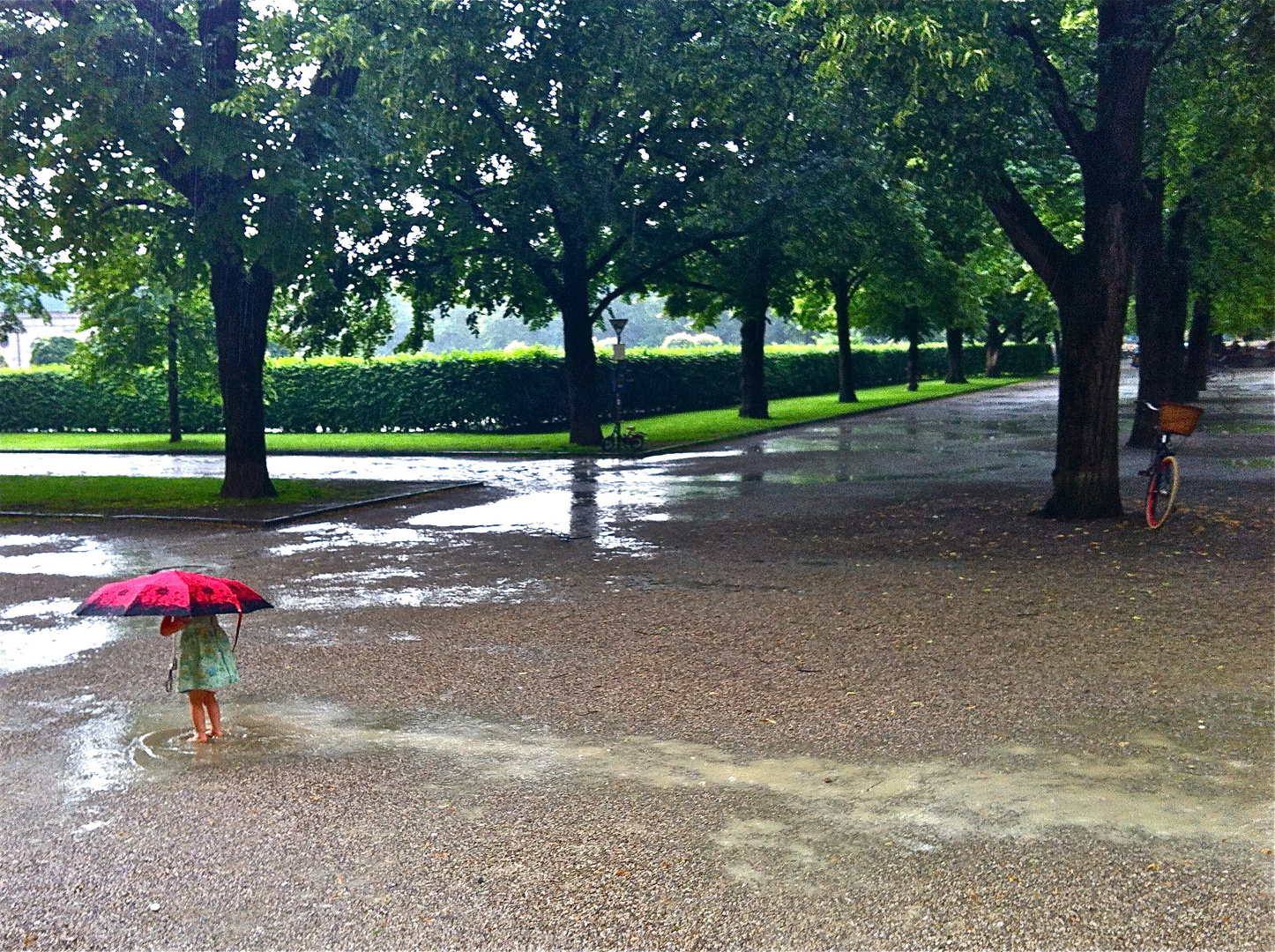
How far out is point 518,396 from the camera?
36.4m

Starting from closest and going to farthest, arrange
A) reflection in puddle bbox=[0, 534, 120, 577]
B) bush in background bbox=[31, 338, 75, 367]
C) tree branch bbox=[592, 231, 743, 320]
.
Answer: reflection in puddle bbox=[0, 534, 120, 577], tree branch bbox=[592, 231, 743, 320], bush in background bbox=[31, 338, 75, 367]

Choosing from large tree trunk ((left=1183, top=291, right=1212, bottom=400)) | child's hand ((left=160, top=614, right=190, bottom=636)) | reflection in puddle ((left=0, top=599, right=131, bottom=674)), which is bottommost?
reflection in puddle ((left=0, top=599, right=131, bottom=674))

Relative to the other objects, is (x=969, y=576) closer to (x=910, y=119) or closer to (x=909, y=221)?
(x=910, y=119)

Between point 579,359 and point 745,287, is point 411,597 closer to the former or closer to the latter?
point 579,359

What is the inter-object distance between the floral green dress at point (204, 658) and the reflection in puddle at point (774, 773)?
33cm

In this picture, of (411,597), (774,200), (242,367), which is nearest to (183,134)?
(242,367)

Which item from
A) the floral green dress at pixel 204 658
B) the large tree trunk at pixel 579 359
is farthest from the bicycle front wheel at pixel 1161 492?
the large tree trunk at pixel 579 359

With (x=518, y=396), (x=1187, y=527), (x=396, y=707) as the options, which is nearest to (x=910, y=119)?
(x=1187, y=527)

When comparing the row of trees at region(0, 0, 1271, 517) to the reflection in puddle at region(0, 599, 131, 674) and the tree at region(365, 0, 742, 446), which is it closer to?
the tree at region(365, 0, 742, 446)

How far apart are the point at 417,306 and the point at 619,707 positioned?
23112mm

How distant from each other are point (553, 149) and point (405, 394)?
46.8 ft

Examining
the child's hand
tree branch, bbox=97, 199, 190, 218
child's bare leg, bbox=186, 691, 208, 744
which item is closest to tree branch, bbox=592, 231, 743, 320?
tree branch, bbox=97, 199, 190, 218

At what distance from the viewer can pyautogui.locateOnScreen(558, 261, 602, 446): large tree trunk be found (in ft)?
92.7

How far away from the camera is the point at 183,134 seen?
16.4 metres
